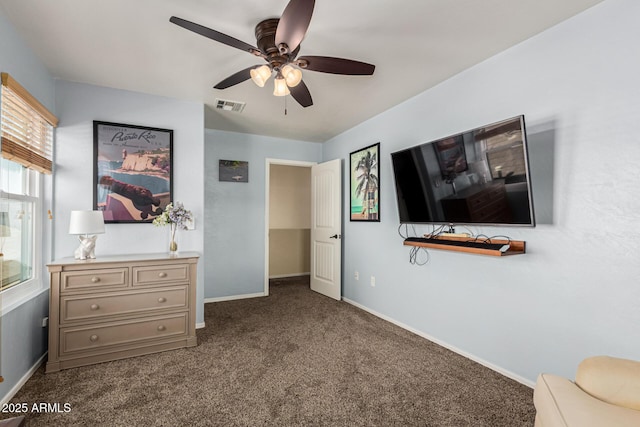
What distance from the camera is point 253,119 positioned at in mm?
4062

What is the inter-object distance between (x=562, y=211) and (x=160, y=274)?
3.16 meters

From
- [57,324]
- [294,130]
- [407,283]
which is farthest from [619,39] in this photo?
[57,324]

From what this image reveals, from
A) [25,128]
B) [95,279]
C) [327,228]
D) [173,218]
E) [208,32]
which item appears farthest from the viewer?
[327,228]

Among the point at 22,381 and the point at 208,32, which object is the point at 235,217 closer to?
the point at 22,381

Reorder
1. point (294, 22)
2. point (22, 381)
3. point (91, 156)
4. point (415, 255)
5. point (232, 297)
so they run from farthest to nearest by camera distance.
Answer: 1. point (232, 297)
2. point (415, 255)
3. point (91, 156)
4. point (22, 381)
5. point (294, 22)

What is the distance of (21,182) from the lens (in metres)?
2.43

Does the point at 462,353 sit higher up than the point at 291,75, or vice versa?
the point at 291,75

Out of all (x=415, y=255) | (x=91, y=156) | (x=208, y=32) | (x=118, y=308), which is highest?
(x=208, y=32)

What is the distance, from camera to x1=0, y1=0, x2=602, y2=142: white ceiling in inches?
75.0

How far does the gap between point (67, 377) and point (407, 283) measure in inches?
120

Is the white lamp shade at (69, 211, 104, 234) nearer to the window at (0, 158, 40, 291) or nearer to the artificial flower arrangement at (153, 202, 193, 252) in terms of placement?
the window at (0, 158, 40, 291)

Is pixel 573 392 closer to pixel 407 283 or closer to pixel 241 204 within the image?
pixel 407 283

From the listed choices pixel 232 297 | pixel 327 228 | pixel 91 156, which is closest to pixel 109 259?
pixel 91 156

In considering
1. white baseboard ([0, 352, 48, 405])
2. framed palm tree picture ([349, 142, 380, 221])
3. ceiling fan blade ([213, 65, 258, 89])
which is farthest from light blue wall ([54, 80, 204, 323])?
framed palm tree picture ([349, 142, 380, 221])
